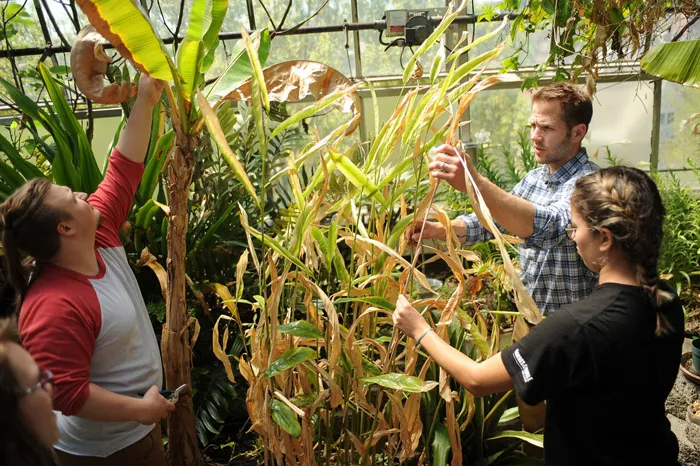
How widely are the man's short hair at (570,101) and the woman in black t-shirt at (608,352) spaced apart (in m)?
0.68

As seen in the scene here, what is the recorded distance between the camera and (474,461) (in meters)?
1.91

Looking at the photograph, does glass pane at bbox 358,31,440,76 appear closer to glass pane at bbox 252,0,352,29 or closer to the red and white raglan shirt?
glass pane at bbox 252,0,352,29

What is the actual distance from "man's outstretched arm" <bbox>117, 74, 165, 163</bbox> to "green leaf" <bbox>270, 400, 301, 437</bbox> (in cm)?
67

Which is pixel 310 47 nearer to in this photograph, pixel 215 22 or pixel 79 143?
pixel 79 143

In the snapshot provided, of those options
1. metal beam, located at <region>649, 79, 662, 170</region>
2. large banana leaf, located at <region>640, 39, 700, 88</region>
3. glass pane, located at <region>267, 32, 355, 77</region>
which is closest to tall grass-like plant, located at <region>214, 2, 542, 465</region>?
large banana leaf, located at <region>640, 39, 700, 88</region>

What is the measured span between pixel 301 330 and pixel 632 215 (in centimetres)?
72

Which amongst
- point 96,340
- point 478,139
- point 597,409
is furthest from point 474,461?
point 478,139

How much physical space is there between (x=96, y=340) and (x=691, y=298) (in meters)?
2.99

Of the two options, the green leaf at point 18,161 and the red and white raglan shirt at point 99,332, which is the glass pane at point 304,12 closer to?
the green leaf at point 18,161

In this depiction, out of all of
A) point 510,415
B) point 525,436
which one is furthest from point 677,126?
point 525,436

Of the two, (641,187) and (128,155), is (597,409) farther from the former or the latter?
(128,155)

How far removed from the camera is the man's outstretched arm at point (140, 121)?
137cm

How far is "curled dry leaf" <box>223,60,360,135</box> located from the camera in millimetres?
1462

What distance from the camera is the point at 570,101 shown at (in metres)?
1.85
